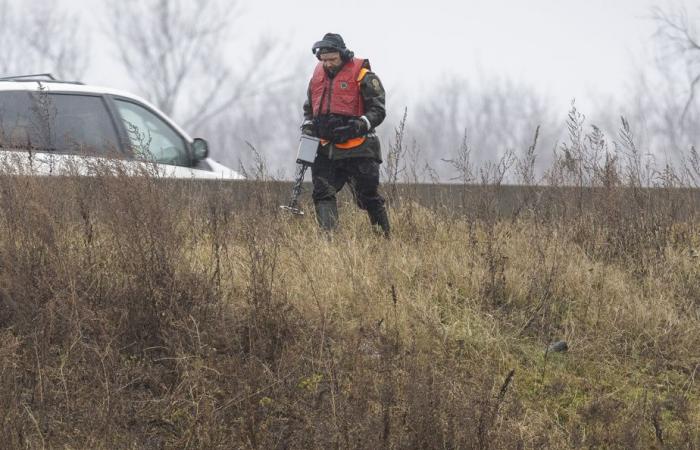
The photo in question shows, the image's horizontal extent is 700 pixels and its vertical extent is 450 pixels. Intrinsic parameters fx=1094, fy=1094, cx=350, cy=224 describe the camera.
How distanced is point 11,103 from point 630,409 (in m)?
5.79

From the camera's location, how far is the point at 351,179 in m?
8.66

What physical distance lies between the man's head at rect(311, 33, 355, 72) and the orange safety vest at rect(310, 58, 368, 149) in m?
0.10

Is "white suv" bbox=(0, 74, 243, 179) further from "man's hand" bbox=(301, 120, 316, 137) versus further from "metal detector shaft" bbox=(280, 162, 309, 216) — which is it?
"man's hand" bbox=(301, 120, 316, 137)

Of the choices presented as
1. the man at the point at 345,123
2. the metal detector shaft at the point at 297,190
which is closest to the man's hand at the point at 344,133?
the man at the point at 345,123

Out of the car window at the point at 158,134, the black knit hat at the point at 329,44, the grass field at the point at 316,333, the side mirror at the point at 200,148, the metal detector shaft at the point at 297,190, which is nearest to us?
the grass field at the point at 316,333

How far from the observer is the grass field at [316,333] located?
197 inches

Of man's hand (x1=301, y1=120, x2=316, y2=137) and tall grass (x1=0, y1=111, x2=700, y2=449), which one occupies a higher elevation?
man's hand (x1=301, y1=120, x2=316, y2=137)

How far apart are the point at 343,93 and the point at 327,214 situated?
0.93 m

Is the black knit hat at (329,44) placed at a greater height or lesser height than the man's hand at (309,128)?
greater

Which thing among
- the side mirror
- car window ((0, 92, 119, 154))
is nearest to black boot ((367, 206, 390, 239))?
car window ((0, 92, 119, 154))

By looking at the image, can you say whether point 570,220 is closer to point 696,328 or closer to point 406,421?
point 696,328

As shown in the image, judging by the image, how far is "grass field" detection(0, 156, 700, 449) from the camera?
4992 mm

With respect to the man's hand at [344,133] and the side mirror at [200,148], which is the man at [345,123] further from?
the side mirror at [200,148]

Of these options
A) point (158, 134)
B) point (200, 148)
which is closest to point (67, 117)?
point (158, 134)
